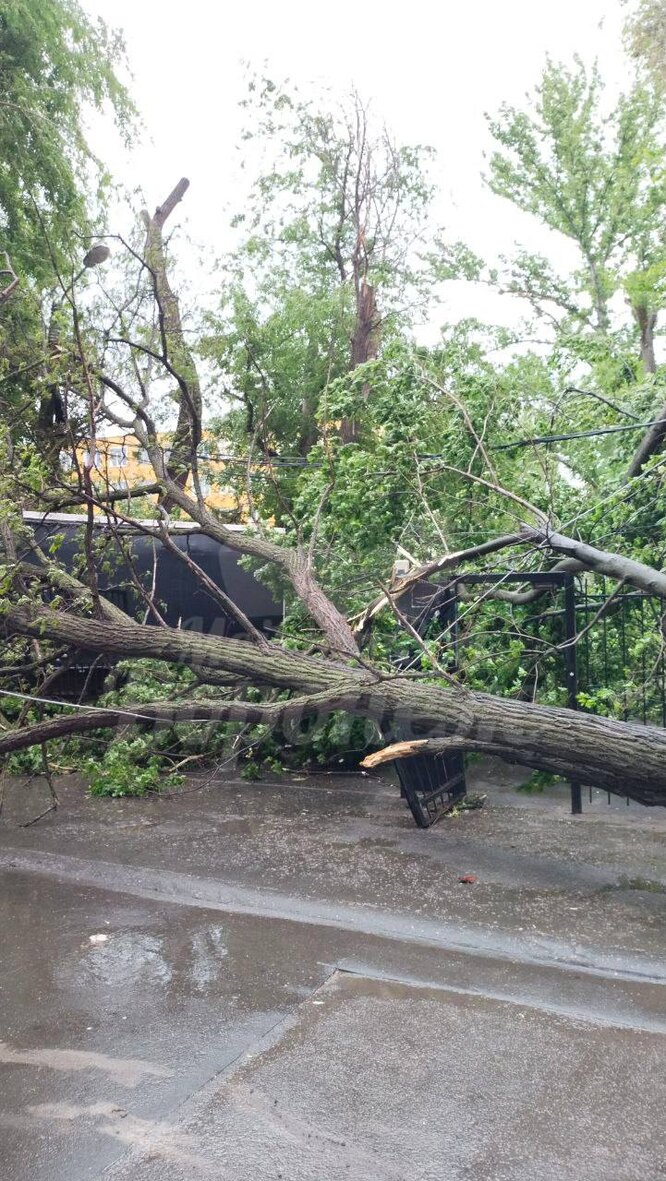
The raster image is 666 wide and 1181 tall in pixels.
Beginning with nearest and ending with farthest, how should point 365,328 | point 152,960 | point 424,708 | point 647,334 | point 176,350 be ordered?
point 152,960
point 424,708
point 176,350
point 365,328
point 647,334

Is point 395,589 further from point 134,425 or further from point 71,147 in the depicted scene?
point 71,147

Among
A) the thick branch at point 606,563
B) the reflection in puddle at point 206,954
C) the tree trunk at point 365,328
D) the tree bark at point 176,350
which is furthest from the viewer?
the tree trunk at point 365,328

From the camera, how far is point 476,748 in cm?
569

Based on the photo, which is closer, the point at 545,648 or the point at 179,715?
the point at 179,715

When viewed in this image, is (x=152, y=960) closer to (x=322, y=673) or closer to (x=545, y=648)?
(x=322, y=673)

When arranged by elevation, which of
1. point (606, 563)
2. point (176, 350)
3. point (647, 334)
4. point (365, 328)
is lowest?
point (606, 563)

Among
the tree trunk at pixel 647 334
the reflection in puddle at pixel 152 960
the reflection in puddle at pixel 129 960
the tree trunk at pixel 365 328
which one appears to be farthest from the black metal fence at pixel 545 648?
the tree trunk at pixel 647 334

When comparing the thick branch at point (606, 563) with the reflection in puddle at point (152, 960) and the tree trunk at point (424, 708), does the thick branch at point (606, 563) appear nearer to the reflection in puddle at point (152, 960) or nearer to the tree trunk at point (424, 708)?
the tree trunk at point (424, 708)

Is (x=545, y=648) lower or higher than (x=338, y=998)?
higher

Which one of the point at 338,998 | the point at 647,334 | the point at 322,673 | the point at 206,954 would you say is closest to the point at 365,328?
the point at 647,334

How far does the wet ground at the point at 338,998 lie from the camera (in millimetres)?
3082

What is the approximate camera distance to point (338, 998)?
13.8ft

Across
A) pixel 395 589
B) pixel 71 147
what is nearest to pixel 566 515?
pixel 395 589

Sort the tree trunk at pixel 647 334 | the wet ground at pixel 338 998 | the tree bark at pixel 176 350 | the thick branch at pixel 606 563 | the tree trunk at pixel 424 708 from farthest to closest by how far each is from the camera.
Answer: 1. the tree trunk at pixel 647 334
2. the tree bark at pixel 176 350
3. the thick branch at pixel 606 563
4. the tree trunk at pixel 424 708
5. the wet ground at pixel 338 998
